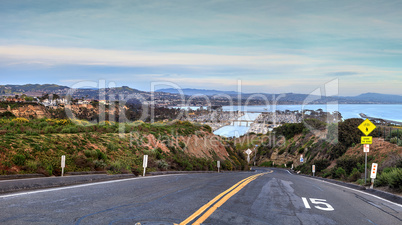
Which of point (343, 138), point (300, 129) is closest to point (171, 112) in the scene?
point (343, 138)

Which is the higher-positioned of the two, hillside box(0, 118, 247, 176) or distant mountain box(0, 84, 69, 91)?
distant mountain box(0, 84, 69, 91)

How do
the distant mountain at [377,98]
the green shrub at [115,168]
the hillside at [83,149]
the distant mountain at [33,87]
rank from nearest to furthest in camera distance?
1. the hillside at [83,149]
2. the green shrub at [115,168]
3. the distant mountain at [33,87]
4. the distant mountain at [377,98]

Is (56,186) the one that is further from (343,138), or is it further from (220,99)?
(220,99)

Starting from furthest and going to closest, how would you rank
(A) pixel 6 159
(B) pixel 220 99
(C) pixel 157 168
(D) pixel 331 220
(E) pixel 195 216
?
(B) pixel 220 99, (C) pixel 157 168, (A) pixel 6 159, (D) pixel 331 220, (E) pixel 195 216

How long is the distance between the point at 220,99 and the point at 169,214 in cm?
8558

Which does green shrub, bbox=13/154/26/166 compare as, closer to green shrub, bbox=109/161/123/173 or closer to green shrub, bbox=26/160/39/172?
green shrub, bbox=26/160/39/172

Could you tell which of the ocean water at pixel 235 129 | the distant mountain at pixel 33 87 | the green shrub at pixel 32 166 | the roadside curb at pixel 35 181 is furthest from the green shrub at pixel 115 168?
the ocean water at pixel 235 129

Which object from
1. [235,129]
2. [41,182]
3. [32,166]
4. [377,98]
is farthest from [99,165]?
[377,98]

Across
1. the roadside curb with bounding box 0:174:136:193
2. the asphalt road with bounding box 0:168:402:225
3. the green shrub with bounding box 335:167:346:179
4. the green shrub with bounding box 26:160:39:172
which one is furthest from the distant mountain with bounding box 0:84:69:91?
the asphalt road with bounding box 0:168:402:225

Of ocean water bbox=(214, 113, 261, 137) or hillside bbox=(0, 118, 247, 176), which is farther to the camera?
ocean water bbox=(214, 113, 261, 137)

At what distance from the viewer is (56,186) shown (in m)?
11.2

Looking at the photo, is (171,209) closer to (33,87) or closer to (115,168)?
(115,168)

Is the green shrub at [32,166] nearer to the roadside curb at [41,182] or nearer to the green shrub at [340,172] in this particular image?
the roadside curb at [41,182]

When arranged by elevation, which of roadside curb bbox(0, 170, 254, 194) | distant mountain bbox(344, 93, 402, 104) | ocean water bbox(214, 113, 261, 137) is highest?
distant mountain bbox(344, 93, 402, 104)
